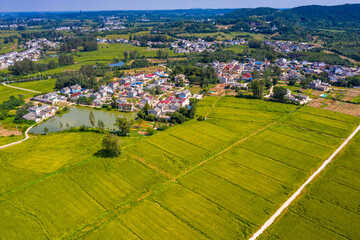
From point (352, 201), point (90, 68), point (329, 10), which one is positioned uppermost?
point (329, 10)

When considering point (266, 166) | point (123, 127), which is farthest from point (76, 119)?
point (266, 166)

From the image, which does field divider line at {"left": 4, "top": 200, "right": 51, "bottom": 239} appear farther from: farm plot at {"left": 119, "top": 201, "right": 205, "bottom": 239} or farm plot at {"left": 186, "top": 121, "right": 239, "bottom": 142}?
farm plot at {"left": 186, "top": 121, "right": 239, "bottom": 142}

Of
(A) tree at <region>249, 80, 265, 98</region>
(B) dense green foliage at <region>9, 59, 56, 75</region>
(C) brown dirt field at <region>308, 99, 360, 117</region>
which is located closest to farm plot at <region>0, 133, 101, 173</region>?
(A) tree at <region>249, 80, 265, 98</region>

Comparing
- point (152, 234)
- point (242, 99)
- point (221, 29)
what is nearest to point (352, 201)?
point (152, 234)

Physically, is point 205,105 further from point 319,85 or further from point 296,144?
point 319,85

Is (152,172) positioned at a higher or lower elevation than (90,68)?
lower

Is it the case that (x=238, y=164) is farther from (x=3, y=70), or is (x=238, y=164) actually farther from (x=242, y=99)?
(x=3, y=70)
